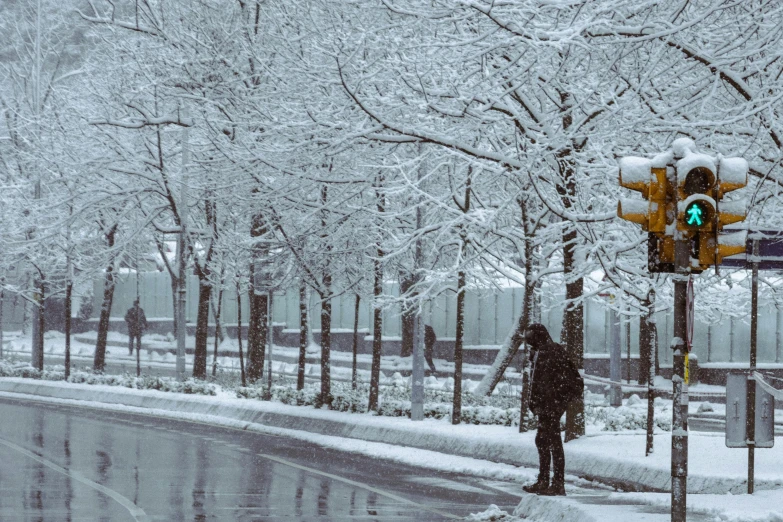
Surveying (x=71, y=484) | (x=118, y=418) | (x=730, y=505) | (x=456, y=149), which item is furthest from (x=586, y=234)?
(x=118, y=418)

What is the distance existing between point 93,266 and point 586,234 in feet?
65.5

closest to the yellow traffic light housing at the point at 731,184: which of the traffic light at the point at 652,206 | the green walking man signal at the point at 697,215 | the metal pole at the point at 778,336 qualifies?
the green walking man signal at the point at 697,215

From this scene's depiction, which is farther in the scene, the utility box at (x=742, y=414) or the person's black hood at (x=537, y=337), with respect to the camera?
the person's black hood at (x=537, y=337)

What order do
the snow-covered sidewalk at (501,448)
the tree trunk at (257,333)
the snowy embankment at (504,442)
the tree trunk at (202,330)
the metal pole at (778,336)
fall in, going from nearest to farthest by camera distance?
the snow-covered sidewalk at (501,448) → the snowy embankment at (504,442) → the tree trunk at (257,333) → the tree trunk at (202,330) → the metal pole at (778,336)

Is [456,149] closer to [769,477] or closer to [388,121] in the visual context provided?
[388,121]

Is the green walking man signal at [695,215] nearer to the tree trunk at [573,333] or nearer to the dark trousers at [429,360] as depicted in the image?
the tree trunk at [573,333]

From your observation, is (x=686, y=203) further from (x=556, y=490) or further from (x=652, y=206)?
(x=556, y=490)

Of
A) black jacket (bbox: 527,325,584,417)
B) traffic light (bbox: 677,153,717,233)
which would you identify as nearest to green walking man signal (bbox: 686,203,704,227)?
traffic light (bbox: 677,153,717,233)

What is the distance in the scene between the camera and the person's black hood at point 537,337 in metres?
12.8

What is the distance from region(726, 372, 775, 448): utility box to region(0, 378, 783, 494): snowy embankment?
1.37 meters

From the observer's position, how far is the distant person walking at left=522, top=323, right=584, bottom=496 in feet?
41.3

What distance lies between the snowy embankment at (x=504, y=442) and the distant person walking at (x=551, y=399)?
5.75 feet

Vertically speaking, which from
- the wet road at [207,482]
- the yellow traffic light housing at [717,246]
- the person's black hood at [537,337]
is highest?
the yellow traffic light housing at [717,246]

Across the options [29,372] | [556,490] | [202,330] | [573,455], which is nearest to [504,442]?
[573,455]
